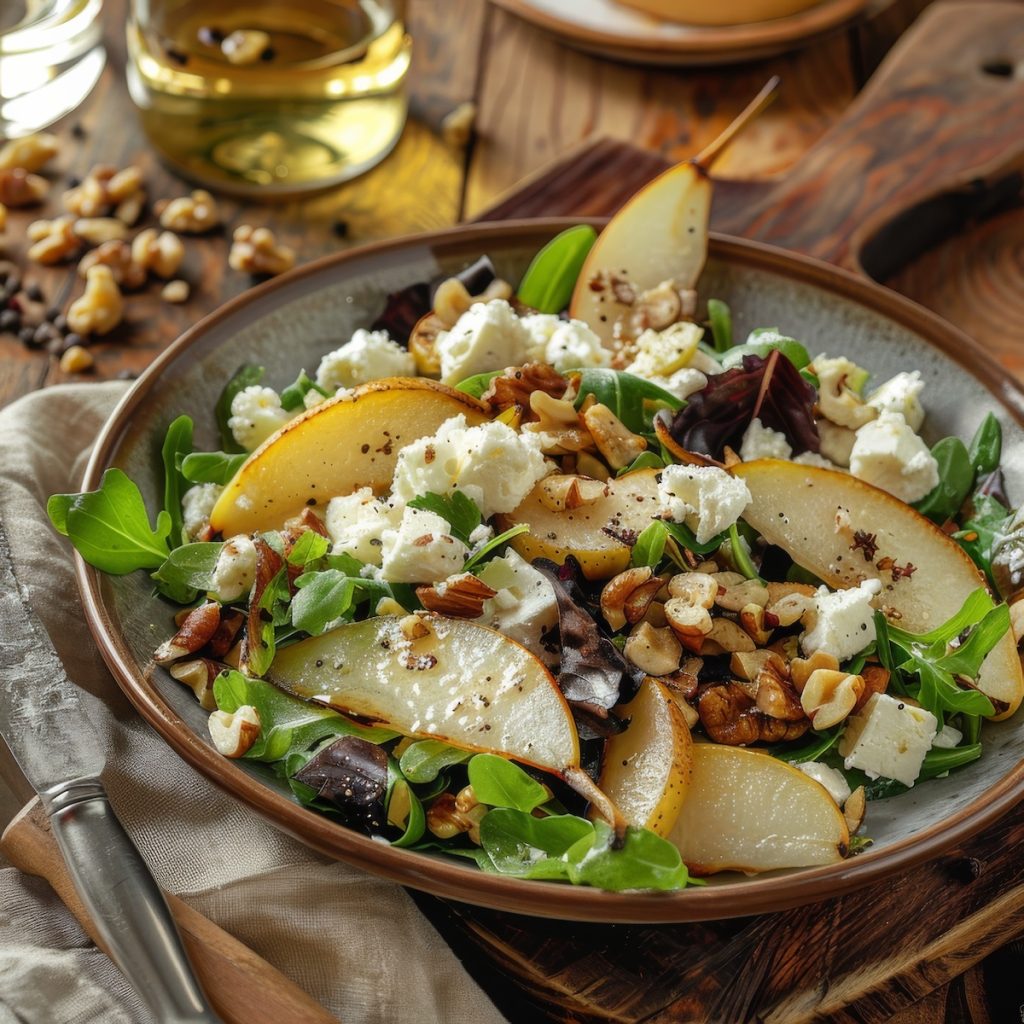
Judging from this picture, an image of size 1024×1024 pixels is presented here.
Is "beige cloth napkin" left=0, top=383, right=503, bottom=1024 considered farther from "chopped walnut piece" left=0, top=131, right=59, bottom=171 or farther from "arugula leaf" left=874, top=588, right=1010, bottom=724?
"chopped walnut piece" left=0, top=131, right=59, bottom=171

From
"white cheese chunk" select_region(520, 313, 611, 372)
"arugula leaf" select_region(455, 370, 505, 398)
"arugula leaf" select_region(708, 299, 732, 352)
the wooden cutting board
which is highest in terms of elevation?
"white cheese chunk" select_region(520, 313, 611, 372)

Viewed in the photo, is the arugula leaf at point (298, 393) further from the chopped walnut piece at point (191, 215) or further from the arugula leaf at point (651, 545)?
the chopped walnut piece at point (191, 215)

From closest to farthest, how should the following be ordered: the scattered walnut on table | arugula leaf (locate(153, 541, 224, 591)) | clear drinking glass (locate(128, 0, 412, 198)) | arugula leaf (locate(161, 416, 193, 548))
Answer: arugula leaf (locate(153, 541, 224, 591)) → arugula leaf (locate(161, 416, 193, 548)) → the scattered walnut on table → clear drinking glass (locate(128, 0, 412, 198))

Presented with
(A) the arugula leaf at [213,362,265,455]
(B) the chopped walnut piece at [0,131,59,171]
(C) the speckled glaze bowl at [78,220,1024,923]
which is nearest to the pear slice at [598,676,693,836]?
(C) the speckled glaze bowl at [78,220,1024,923]

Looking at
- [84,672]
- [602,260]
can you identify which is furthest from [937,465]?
[84,672]

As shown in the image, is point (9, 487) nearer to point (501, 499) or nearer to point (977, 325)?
point (501, 499)

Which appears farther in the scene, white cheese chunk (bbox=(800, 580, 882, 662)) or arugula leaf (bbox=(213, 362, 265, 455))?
arugula leaf (bbox=(213, 362, 265, 455))

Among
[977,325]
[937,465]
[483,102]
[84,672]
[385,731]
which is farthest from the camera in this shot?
[483,102]

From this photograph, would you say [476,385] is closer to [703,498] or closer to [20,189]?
[703,498]
